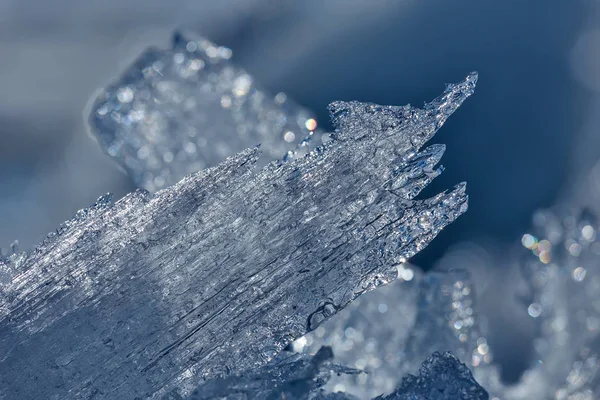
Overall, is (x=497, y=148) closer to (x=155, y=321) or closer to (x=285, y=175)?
(x=285, y=175)

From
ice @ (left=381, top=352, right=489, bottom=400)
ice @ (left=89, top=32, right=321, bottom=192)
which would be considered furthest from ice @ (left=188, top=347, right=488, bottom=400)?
ice @ (left=89, top=32, right=321, bottom=192)

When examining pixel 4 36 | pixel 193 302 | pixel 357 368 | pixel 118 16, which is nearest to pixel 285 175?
pixel 193 302

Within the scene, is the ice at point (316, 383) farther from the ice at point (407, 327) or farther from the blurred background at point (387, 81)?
the blurred background at point (387, 81)

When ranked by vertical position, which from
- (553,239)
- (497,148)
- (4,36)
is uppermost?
(4,36)

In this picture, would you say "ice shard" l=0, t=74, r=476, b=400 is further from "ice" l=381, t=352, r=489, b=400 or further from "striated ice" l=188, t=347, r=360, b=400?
"ice" l=381, t=352, r=489, b=400

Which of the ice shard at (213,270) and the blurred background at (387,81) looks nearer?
the ice shard at (213,270)

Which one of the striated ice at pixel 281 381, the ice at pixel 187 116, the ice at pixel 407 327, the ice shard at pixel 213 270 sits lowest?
the ice at pixel 407 327

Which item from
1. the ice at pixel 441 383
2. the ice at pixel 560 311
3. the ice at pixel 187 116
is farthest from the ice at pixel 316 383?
the ice at pixel 187 116
